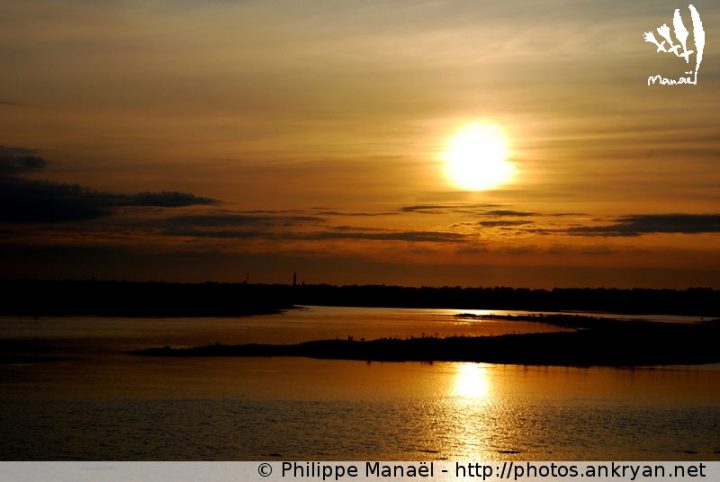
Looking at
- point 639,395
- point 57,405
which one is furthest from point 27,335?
point 639,395

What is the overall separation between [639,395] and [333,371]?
15.7 m

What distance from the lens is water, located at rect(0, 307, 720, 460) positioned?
101 feet

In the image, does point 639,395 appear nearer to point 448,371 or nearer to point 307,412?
point 448,371

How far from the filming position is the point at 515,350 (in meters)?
61.1

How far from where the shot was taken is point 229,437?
32.4 m

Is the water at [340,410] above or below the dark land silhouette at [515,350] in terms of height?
below

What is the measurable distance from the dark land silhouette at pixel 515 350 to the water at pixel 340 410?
8.87 feet

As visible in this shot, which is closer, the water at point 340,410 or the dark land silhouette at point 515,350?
the water at point 340,410

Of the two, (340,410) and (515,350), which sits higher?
(515,350)

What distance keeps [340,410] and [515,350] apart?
25.5 metres

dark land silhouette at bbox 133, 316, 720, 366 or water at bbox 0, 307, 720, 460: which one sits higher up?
dark land silhouette at bbox 133, 316, 720, 366

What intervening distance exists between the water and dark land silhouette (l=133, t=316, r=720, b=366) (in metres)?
2.70

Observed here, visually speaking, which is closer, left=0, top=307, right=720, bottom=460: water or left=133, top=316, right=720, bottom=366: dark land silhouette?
left=0, top=307, right=720, bottom=460: water

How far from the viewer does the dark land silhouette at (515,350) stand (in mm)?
57906
